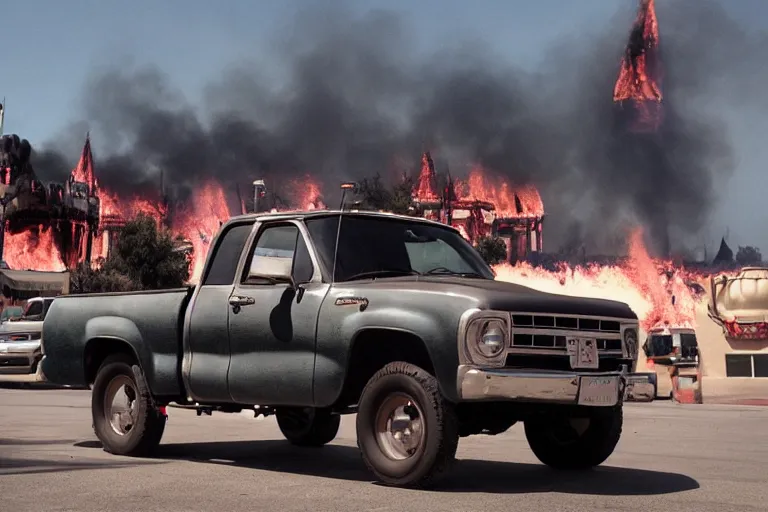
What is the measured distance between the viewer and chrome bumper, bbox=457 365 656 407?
689 cm

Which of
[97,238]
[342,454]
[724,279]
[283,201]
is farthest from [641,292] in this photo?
[342,454]

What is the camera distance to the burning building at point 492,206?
4909 inches

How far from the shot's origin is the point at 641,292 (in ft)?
422

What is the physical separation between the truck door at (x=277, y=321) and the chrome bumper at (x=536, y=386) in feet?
4.93

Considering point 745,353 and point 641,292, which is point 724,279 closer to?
point 745,353

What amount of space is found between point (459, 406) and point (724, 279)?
95.4 feet

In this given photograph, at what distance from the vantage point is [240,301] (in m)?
8.59

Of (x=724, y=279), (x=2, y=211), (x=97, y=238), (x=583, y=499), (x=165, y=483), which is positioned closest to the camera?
(x=583, y=499)

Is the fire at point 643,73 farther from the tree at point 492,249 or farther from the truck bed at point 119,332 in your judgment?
the truck bed at point 119,332

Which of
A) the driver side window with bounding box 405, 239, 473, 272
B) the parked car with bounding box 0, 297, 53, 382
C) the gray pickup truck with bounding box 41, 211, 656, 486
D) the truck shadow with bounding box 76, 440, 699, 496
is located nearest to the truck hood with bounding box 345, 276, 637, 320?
the gray pickup truck with bounding box 41, 211, 656, 486

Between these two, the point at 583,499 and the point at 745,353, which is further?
the point at 745,353

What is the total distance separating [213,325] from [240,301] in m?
0.35

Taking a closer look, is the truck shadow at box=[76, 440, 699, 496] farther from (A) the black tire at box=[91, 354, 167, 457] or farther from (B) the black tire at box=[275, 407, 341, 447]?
(A) the black tire at box=[91, 354, 167, 457]

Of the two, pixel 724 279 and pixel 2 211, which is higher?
pixel 2 211
